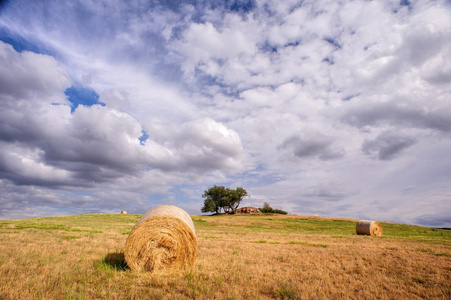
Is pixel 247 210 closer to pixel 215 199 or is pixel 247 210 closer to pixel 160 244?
pixel 215 199

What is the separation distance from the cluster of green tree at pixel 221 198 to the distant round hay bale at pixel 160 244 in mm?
73222

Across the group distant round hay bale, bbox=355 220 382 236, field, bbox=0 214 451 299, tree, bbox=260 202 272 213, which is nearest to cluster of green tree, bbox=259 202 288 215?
tree, bbox=260 202 272 213

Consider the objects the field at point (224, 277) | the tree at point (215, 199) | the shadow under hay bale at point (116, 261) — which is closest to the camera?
the field at point (224, 277)

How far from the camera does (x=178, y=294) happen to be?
566cm

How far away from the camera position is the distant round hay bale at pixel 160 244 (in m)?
8.09

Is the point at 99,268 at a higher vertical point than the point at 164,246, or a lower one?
lower

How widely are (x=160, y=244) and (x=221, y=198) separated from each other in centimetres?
7458

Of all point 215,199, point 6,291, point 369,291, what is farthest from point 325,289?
point 215,199

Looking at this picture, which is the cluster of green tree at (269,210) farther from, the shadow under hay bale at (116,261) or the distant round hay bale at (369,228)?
the shadow under hay bale at (116,261)

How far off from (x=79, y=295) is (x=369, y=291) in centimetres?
682

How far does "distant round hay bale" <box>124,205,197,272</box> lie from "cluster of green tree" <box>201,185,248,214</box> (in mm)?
73222

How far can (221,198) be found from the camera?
81.9 m

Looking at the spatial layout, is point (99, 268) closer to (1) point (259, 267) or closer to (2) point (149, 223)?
(2) point (149, 223)

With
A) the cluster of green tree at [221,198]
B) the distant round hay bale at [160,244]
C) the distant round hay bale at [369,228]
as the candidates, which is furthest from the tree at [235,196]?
the distant round hay bale at [160,244]
